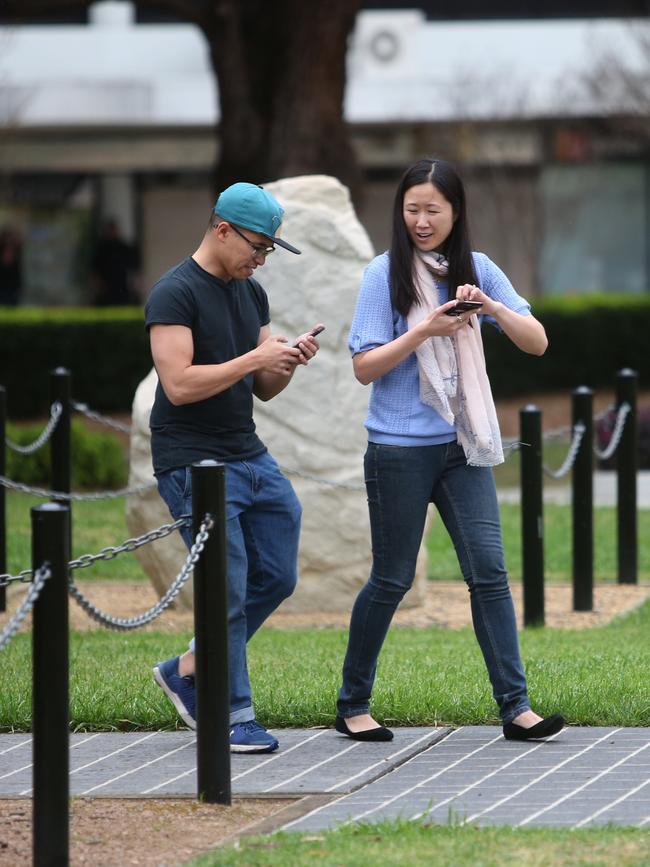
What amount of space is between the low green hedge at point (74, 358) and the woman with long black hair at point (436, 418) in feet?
52.2

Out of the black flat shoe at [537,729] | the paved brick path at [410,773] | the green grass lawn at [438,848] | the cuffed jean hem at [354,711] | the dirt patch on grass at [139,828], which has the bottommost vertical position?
the dirt patch on grass at [139,828]

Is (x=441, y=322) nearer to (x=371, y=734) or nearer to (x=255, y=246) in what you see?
(x=255, y=246)

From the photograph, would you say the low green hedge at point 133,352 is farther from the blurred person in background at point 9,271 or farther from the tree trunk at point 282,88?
the blurred person in background at point 9,271

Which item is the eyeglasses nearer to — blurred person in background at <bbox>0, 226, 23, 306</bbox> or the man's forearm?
the man's forearm

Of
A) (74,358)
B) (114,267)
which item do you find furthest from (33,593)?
(114,267)

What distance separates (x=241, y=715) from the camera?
5285mm

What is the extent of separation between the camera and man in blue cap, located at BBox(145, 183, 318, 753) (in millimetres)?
5152

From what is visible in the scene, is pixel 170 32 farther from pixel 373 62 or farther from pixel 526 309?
pixel 526 309

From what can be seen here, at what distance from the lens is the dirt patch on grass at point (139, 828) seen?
13.9 feet

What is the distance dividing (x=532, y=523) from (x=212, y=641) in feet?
13.7

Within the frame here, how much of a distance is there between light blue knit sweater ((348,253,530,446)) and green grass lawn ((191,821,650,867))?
140 centimetres

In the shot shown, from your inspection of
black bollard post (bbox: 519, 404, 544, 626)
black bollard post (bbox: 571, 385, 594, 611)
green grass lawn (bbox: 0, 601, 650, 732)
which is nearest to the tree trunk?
black bollard post (bbox: 571, 385, 594, 611)

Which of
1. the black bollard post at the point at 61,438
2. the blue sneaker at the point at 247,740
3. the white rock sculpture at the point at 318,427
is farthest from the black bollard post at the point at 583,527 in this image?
the blue sneaker at the point at 247,740

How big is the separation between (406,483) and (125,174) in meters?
26.2
